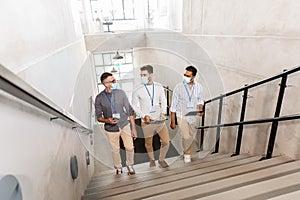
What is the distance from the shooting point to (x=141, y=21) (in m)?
6.91

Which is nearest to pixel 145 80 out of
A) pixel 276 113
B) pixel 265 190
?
pixel 276 113

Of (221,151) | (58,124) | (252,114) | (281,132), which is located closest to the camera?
(58,124)

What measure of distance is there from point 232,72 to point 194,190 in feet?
6.27

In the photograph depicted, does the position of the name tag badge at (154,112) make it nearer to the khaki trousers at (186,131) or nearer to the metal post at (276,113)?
the khaki trousers at (186,131)

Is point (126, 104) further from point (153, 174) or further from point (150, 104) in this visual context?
point (153, 174)

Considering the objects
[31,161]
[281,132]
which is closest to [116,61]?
[281,132]

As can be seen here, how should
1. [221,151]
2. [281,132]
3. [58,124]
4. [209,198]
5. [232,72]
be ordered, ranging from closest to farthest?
[209,198], [58,124], [281,132], [232,72], [221,151]

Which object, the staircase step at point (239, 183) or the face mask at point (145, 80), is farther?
the face mask at point (145, 80)

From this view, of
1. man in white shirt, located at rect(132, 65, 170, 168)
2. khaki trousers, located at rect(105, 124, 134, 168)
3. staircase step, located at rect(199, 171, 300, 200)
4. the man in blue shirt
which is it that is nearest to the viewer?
staircase step, located at rect(199, 171, 300, 200)

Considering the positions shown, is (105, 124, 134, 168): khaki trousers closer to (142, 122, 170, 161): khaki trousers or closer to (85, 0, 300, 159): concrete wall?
(142, 122, 170, 161): khaki trousers

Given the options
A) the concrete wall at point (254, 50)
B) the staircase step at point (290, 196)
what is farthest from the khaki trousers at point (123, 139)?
the staircase step at point (290, 196)

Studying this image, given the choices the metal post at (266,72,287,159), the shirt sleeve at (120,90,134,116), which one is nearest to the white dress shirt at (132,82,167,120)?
the shirt sleeve at (120,90,134,116)

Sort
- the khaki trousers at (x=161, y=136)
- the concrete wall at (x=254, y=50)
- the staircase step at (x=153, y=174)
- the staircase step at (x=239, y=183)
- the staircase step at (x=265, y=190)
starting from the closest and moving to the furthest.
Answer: the staircase step at (x=265, y=190)
the staircase step at (x=239, y=183)
the concrete wall at (x=254, y=50)
the staircase step at (x=153, y=174)
the khaki trousers at (x=161, y=136)

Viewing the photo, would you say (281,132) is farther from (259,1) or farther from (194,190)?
(259,1)
